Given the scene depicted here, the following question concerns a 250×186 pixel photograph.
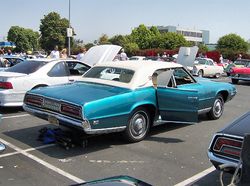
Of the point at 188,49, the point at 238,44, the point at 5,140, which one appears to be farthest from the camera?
the point at 238,44

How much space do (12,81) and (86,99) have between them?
3.83 m

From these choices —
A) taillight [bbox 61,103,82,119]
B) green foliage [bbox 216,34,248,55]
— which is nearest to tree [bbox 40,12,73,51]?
green foliage [bbox 216,34,248,55]

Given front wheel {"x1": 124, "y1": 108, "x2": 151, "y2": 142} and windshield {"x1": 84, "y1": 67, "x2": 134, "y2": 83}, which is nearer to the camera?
front wheel {"x1": 124, "y1": 108, "x2": 151, "y2": 142}

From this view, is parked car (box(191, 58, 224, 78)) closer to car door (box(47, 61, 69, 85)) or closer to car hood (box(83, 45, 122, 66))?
car hood (box(83, 45, 122, 66))

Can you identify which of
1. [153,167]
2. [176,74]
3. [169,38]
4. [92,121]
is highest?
[169,38]

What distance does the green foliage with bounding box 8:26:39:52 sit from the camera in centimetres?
10505

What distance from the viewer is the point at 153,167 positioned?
18.1 ft

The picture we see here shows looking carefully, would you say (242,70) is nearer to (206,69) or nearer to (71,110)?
(206,69)

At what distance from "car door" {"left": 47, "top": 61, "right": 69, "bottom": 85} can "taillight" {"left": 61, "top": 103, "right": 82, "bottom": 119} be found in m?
3.71

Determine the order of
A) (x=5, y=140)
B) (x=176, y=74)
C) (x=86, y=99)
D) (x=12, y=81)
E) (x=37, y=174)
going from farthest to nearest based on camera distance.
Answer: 1. (x=12, y=81)
2. (x=176, y=74)
3. (x=5, y=140)
4. (x=86, y=99)
5. (x=37, y=174)

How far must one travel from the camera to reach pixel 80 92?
652 centimetres

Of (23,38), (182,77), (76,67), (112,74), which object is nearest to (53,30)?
(23,38)

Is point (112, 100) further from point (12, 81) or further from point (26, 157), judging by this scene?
point (12, 81)

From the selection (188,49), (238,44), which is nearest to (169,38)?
(238,44)
